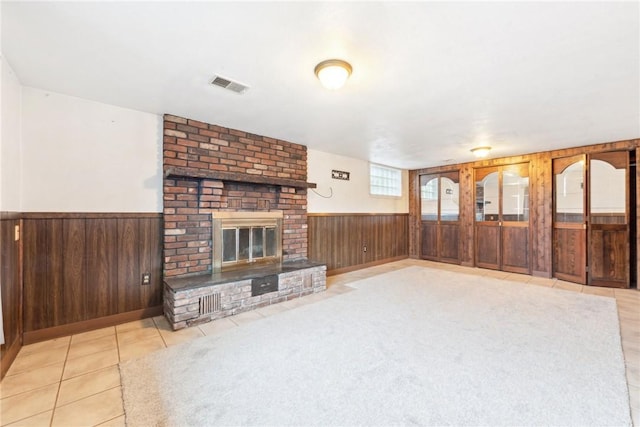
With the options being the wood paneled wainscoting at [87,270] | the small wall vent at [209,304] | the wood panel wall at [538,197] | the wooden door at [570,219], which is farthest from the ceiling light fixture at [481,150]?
the wood paneled wainscoting at [87,270]

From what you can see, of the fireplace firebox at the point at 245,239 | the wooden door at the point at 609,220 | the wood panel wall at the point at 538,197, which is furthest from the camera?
the wood panel wall at the point at 538,197

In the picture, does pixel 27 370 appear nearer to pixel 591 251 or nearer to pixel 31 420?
pixel 31 420

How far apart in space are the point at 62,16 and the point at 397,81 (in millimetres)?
2309

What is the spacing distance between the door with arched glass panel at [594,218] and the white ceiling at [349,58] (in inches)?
55.6

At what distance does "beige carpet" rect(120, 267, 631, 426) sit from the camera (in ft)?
5.36

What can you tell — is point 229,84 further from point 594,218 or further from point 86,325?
point 594,218

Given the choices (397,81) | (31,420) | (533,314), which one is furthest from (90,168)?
(533,314)

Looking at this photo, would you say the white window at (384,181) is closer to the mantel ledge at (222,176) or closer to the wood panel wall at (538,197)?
the wood panel wall at (538,197)

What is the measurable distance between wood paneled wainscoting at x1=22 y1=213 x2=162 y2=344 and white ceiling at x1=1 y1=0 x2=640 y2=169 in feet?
4.20

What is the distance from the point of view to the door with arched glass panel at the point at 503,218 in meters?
5.32

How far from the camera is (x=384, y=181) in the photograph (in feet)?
21.4

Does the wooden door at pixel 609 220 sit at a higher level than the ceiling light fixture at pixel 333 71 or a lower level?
lower

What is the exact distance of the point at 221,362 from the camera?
7.16 ft

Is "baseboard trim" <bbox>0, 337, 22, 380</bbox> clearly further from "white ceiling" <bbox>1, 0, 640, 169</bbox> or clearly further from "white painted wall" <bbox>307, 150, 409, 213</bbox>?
"white painted wall" <bbox>307, 150, 409, 213</bbox>
